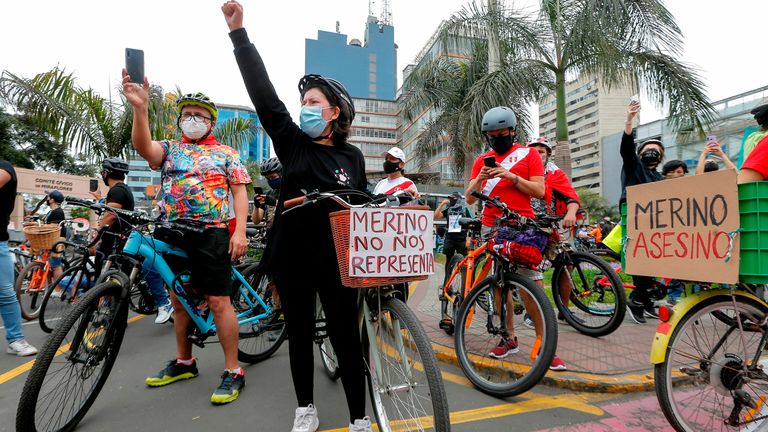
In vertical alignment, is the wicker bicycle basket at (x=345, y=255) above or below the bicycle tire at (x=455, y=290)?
above

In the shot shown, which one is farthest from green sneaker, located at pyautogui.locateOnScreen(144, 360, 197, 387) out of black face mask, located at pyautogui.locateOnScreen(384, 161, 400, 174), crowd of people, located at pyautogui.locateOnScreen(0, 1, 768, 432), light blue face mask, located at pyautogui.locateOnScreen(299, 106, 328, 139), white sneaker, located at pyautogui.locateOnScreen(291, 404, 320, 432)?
black face mask, located at pyautogui.locateOnScreen(384, 161, 400, 174)

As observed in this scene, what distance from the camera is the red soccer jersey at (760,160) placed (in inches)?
79.8

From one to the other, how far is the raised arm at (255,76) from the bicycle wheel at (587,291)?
2.96 meters

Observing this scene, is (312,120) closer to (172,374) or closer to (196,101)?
(196,101)

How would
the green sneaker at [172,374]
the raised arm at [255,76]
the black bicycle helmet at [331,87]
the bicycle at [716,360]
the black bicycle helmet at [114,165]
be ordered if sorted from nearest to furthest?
the bicycle at [716,360], the raised arm at [255,76], the black bicycle helmet at [331,87], the green sneaker at [172,374], the black bicycle helmet at [114,165]

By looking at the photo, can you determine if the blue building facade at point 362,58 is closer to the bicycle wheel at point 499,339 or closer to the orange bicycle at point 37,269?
the orange bicycle at point 37,269

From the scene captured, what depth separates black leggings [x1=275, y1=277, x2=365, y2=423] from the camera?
205 centimetres

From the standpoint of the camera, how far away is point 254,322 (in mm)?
3391

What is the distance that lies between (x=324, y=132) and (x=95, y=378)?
2.03 m

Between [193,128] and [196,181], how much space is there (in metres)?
0.38

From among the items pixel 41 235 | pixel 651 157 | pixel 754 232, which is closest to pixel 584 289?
pixel 651 157

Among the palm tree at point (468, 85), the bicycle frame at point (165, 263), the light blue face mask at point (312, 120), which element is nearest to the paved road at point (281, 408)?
the bicycle frame at point (165, 263)

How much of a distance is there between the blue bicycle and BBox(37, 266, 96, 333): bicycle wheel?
231 centimetres

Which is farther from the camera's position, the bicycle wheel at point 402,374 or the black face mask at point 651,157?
the black face mask at point 651,157
